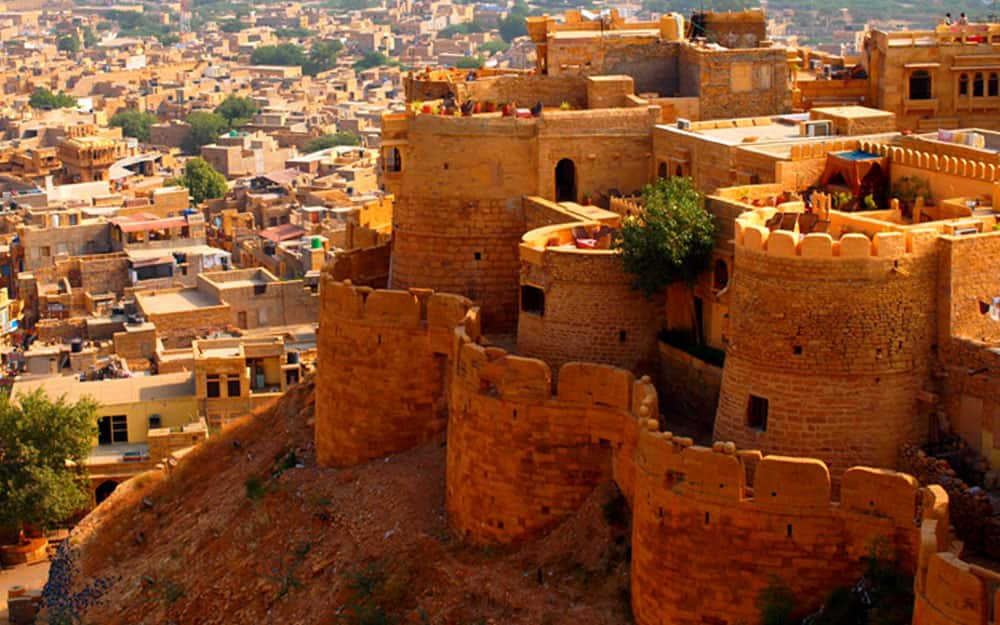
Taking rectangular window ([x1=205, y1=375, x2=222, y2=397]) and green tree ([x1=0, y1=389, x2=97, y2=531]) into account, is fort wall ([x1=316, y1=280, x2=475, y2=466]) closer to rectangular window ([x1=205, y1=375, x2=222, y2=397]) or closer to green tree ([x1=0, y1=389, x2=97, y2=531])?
green tree ([x1=0, y1=389, x2=97, y2=531])

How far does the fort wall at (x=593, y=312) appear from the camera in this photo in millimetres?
27672

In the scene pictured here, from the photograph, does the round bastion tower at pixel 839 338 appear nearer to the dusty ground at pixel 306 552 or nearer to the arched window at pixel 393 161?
the dusty ground at pixel 306 552

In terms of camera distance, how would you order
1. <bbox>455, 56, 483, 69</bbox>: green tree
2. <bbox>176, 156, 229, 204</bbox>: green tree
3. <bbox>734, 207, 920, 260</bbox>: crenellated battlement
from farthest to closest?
<bbox>455, 56, 483, 69</bbox>: green tree < <bbox>176, 156, 229, 204</bbox>: green tree < <bbox>734, 207, 920, 260</bbox>: crenellated battlement

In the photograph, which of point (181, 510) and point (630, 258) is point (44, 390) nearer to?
point (181, 510)

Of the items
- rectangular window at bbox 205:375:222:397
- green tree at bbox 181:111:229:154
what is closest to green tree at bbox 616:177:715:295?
rectangular window at bbox 205:375:222:397

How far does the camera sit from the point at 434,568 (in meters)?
27.6

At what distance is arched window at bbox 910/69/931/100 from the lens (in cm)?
3775

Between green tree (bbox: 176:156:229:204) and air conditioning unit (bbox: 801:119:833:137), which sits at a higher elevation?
air conditioning unit (bbox: 801:119:833:137)

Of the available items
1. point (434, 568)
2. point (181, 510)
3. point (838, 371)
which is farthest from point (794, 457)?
point (181, 510)

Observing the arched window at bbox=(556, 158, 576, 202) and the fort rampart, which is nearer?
the fort rampart

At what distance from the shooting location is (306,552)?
3039 cm

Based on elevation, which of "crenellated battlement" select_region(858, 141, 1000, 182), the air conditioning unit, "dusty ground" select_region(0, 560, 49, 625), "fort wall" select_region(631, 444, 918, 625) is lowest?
"dusty ground" select_region(0, 560, 49, 625)

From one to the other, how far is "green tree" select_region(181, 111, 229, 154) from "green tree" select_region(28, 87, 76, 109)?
71.7 feet

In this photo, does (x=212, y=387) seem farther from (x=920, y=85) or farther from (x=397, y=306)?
(x=920, y=85)
